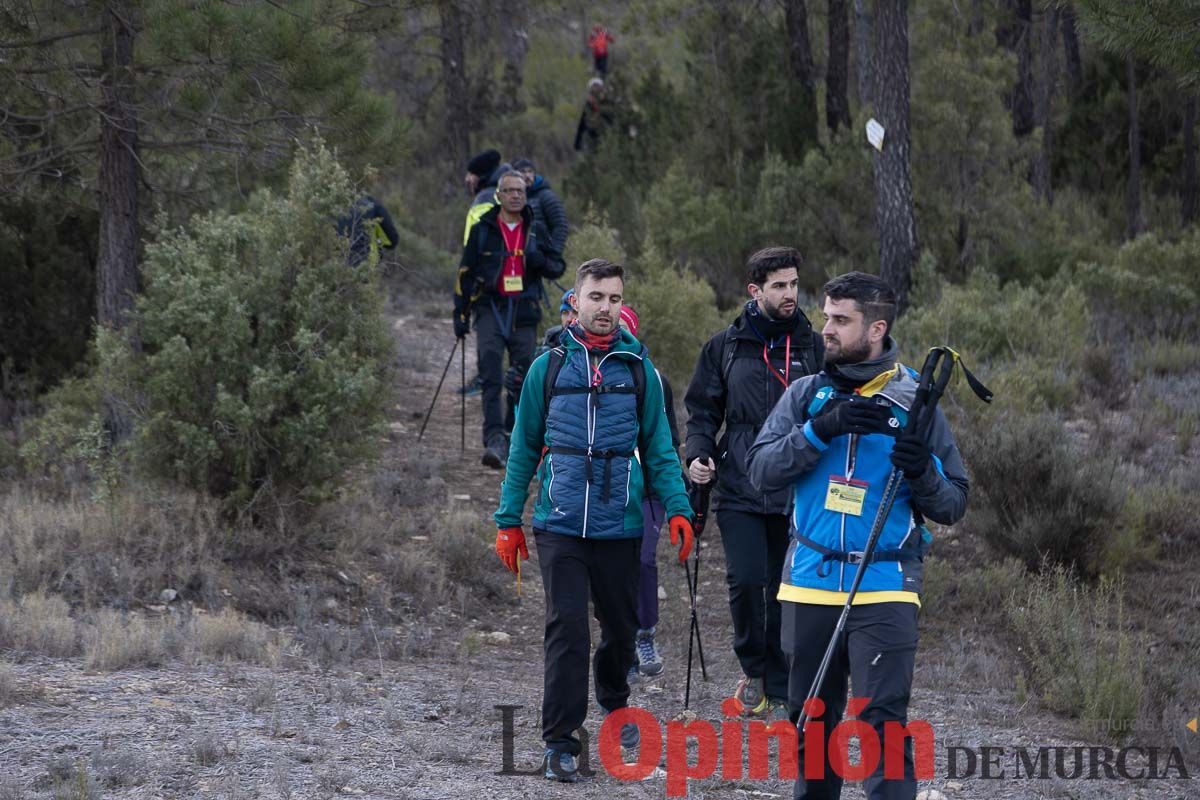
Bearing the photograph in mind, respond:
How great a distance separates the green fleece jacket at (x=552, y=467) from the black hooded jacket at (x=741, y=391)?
47 cm

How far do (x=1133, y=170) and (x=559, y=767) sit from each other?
47.9 feet

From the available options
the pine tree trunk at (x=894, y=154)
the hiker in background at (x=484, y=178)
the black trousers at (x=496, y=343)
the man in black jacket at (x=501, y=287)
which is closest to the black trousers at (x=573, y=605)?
the man in black jacket at (x=501, y=287)

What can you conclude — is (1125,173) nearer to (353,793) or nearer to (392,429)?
(392,429)

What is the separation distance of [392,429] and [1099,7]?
22.9 ft

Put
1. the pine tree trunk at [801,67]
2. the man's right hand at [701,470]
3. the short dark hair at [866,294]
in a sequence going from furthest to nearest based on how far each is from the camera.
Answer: the pine tree trunk at [801,67] < the man's right hand at [701,470] < the short dark hair at [866,294]

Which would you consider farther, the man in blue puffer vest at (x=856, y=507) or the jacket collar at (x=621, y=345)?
the jacket collar at (x=621, y=345)

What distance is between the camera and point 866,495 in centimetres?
453

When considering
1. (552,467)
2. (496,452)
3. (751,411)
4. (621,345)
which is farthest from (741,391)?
(496,452)

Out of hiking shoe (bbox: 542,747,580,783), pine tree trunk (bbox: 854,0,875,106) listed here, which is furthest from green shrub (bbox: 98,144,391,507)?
pine tree trunk (bbox: 854,0,875,106)

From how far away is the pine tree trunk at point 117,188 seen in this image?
973 cm

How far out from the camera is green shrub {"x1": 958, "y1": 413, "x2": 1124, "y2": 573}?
878 cm

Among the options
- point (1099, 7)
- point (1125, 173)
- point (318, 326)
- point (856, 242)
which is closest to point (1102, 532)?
point (1099, 7)

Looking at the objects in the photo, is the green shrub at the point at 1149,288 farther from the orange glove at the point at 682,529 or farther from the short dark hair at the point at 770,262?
the orange glove at the point at 682,529

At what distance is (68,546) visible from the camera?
8.20 meters
